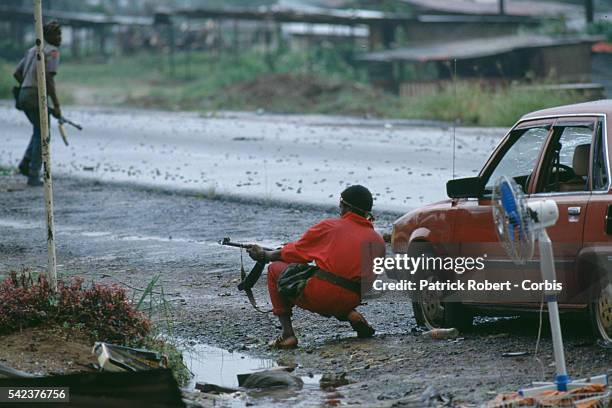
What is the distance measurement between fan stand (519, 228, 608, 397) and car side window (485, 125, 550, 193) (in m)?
2.02

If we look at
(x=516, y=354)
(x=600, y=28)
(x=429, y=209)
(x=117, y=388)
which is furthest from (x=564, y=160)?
(x=600, y=28)

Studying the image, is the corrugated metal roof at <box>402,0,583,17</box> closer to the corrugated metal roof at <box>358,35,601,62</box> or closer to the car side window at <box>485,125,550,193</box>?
the corrugated metal roof at <box>358,35,601,62</box>

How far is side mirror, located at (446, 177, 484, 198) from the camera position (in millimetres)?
7965

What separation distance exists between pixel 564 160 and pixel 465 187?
63 cm

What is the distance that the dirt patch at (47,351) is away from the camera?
7.25 metres

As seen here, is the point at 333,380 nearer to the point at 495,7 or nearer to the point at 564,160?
the point at 564,160

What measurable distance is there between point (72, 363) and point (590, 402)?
9.92 ft

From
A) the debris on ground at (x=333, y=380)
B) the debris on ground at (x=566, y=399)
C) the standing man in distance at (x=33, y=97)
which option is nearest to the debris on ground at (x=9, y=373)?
the debris on ground at (x=333, y=380)

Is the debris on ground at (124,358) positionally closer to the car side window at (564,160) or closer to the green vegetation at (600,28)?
the car side window at (564,160)

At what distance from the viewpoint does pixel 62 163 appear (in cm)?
2027

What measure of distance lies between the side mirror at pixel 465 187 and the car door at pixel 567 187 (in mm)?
367

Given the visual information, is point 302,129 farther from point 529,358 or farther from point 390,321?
point 529,358

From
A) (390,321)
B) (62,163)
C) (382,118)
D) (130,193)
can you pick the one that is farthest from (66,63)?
(390,321)

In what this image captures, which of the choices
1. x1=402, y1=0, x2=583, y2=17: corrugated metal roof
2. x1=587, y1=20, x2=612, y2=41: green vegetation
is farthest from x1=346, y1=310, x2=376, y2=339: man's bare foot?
x1=402, y1=0, x2=583, y2=17: corrugated metal roof
